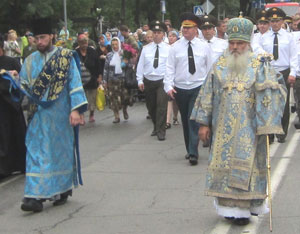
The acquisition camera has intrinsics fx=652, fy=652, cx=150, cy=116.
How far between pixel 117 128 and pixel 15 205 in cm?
590

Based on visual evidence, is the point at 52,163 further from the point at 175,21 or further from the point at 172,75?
the point at 175,21

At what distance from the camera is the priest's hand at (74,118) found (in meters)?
6.53

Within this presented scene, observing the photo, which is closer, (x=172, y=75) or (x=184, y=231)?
(x=184, y=231)

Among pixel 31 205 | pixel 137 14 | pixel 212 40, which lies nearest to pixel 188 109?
pixel 212 40

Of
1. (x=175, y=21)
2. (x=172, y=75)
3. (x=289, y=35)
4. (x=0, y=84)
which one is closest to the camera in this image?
(x=0, y=84)

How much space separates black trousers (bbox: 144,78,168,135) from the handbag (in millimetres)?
1741

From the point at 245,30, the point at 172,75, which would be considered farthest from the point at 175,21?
the point at 245,30

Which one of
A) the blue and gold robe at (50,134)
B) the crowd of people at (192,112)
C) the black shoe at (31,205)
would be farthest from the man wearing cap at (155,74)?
the black shoe at (31,205)

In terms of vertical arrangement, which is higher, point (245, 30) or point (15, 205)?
point (245, 30)

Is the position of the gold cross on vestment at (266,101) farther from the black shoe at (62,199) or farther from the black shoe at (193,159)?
the black shoe at (193,159)

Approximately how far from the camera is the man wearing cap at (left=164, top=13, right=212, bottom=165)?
9.08 m

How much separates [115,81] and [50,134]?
273 inches

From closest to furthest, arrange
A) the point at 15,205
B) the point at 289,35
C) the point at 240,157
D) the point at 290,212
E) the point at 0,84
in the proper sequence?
the point at 240,157, the point at 290,212, the point at 15,205, the point at 0,84, the point at 289,35

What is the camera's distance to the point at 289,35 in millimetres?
10461
